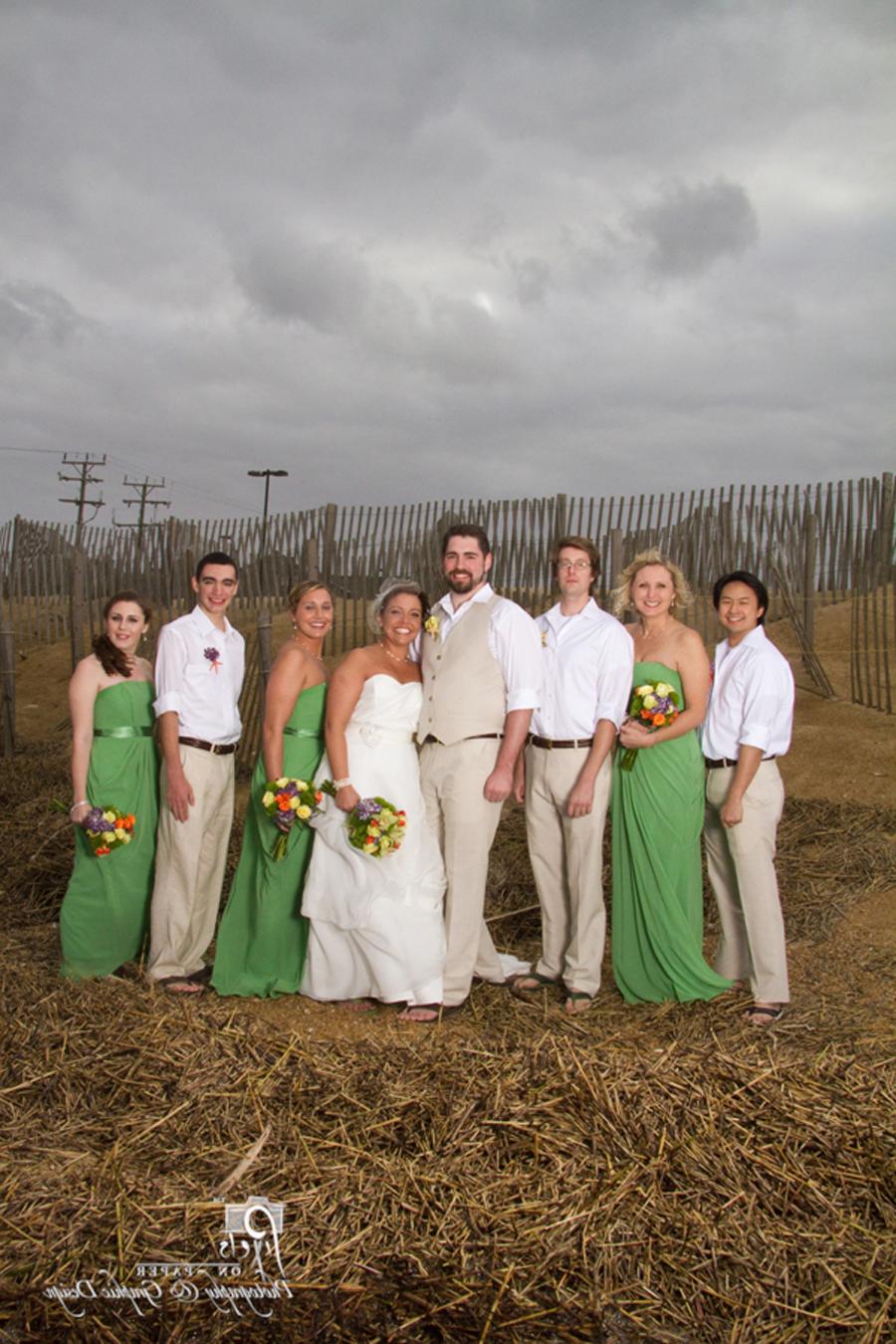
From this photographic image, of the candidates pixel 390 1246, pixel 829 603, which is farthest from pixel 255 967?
pixel 829 603

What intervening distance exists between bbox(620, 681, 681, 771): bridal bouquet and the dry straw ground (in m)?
1.21

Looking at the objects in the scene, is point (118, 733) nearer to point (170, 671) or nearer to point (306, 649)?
point (170, 671)

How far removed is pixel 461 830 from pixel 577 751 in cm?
60

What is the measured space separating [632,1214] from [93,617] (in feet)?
48.9

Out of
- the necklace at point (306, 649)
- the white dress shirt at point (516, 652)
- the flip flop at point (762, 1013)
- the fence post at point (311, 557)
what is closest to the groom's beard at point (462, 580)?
the white dress shirt at point (516, 652)

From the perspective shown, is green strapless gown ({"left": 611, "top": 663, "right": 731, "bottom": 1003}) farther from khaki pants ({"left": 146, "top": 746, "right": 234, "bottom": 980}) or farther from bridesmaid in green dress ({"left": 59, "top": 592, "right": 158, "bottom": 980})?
bridesmaid in green dress ({"left": 59, "top": 592, "right": 158, "bottom": 980})

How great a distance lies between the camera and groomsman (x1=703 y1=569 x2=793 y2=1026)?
15.4ft

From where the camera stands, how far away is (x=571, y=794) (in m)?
4.86

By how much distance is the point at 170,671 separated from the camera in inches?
200

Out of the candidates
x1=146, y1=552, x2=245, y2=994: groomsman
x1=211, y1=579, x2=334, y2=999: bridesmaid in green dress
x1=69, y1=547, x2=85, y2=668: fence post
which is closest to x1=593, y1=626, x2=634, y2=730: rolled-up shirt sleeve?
x1=211, y1=579, x2=334, y2=999: bridesmaid in green dress

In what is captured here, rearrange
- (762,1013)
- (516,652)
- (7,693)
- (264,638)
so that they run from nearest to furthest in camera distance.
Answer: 1. (762,1013)
2. (516,652)
3. (264,638)
4. (7,693)

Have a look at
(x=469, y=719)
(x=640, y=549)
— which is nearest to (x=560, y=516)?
(x=640, y=549)

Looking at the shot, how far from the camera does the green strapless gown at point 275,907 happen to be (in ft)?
16.5

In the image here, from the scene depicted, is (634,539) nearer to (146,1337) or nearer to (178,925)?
(178,925)
